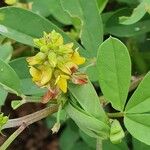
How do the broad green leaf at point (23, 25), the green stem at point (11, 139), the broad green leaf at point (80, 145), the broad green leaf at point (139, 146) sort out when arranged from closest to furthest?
the green stem at point (11, 139), the broad green leaf at point (23, 25), the broad green leaf at point (139, 146), the broad green leaf at point (80, 145)

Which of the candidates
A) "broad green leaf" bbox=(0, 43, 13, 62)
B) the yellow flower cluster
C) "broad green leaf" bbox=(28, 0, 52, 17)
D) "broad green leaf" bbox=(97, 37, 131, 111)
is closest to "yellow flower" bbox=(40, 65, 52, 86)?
the yellow flower cluster

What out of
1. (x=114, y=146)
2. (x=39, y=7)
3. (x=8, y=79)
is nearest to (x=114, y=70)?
(x=8, y=79)

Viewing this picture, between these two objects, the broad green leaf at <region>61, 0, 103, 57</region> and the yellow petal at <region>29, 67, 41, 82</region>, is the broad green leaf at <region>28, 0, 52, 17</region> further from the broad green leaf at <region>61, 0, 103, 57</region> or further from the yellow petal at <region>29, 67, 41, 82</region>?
the yellow petal at <region>29, 67, 41, 82</region>

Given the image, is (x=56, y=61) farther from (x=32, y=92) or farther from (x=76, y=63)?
(x=32, y=92)

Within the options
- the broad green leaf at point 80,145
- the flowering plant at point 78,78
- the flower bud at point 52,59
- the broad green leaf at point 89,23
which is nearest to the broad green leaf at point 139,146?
the flowering plant at point 78,78

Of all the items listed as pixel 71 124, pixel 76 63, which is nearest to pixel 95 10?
pixel 76 63

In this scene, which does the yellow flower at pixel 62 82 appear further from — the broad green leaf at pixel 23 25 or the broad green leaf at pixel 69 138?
the broad green leaf at pixel 69 138
